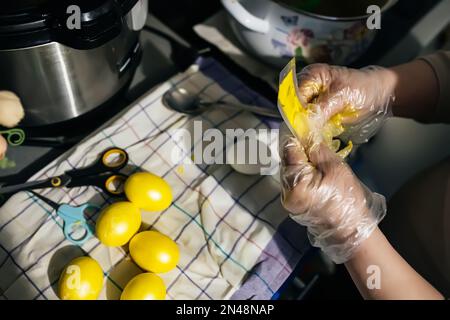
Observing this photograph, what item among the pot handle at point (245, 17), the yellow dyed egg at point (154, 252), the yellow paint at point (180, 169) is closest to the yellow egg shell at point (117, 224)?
the yellow dyed egg at point (154, 252)

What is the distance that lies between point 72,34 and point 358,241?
46 cm

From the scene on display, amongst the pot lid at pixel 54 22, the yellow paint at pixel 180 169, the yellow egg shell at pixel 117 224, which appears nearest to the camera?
the pot lid at pixel 54 22

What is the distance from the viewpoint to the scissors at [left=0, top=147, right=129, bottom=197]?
69 cm

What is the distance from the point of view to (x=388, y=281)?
56 cm

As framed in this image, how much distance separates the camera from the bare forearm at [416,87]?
0.69m

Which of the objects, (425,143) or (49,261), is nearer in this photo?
(49,261)

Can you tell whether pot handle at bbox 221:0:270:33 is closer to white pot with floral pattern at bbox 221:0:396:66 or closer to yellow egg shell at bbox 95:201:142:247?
white pot with floral pattern at bbox 221:0:396:66

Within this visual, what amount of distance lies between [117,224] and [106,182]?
10 cm

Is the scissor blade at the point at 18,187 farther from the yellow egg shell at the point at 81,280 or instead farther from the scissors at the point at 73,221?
the yellow egg shell at the point at 81,280

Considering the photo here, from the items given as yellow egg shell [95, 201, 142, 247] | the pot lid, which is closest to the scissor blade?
yellow egg shell [95, 201, 142, 247]

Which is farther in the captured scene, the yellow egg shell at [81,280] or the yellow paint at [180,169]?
the yellow paint at [180,169]

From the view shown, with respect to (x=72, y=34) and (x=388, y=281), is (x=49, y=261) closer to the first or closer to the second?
(x=72, y=34)

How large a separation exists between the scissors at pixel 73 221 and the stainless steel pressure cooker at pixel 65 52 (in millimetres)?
143
